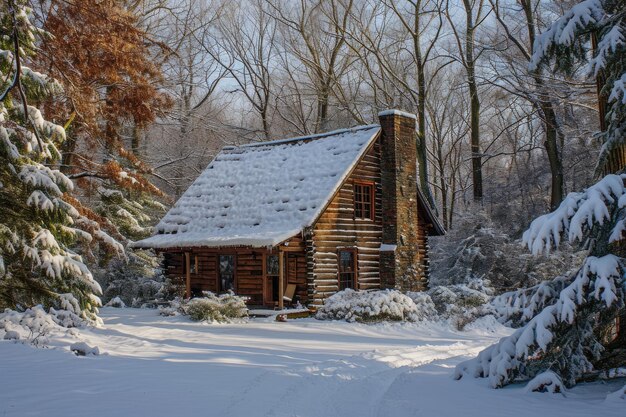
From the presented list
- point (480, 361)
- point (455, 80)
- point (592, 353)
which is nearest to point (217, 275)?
point (480, 361)

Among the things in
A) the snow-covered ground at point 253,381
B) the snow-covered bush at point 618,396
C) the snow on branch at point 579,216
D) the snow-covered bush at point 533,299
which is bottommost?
the snow-covered ground at point 253,381

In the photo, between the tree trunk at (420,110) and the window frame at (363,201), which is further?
the tree trunk at (420,110)

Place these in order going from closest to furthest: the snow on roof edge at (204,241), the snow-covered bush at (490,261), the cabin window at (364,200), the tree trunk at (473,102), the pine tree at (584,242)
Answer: the pine tree at (584,242) < the snow on roof edge at (204,241) < the cabin window at (364,200) < the snow-covered bush at (490,261) < the tree trunk at (473,102)

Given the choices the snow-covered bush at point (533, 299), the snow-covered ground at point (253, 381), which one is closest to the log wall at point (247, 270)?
the snow-covered ground at point (253, 381)

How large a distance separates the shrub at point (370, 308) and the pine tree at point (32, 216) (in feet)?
27.1

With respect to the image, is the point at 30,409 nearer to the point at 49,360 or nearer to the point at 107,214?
the point at 49,360

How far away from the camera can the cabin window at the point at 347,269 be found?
23.6 meters

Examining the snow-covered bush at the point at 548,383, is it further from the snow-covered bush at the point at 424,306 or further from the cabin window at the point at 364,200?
the cabin window at the point at 364,200

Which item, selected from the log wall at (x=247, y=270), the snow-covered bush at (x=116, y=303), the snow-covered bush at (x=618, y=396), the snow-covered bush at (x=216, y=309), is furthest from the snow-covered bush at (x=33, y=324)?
the snow-covered bush at (x=116, y=303)

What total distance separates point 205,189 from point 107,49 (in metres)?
10.3

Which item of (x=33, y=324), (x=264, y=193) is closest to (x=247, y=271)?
(x=264, y=193)

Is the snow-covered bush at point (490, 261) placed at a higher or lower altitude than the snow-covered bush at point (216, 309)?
higher

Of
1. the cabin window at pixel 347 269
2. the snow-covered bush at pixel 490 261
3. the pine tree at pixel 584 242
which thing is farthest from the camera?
the snow-covered bush at pixel 490 261

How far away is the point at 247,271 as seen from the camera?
23.5m
